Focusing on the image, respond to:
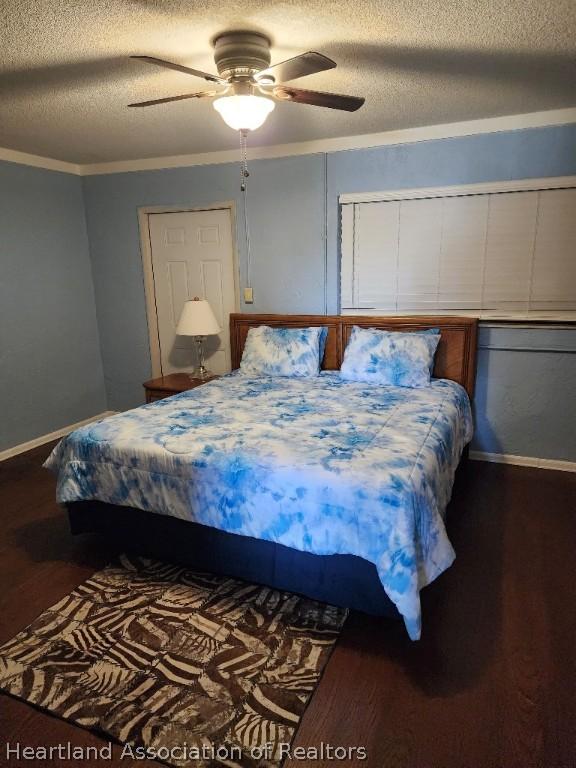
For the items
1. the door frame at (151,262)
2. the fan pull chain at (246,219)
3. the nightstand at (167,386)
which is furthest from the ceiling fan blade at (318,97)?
the nightstand at (167,386)

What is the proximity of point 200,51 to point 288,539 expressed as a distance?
2089 millimetres

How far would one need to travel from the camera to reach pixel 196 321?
370cm

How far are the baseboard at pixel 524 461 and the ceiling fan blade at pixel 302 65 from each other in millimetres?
2732

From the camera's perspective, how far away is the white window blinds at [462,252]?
119 inches

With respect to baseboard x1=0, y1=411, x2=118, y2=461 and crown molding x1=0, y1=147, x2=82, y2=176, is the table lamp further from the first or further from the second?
crown molding x1=0, y1=147, x2=82, y2=176

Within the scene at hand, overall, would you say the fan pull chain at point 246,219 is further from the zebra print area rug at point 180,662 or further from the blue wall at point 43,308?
the zebra print area rug at point 180,662

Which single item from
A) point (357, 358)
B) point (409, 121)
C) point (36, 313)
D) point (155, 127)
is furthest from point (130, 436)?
point (409, 121)

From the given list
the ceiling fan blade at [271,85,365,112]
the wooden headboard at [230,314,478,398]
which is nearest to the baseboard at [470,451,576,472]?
the wooden headboard at [230,314,478,398]

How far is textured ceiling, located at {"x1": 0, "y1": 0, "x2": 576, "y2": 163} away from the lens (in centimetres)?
170

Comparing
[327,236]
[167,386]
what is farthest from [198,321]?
[327,236]

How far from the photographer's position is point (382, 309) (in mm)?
3506

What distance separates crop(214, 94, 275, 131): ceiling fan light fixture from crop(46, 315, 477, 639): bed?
138 centimetres

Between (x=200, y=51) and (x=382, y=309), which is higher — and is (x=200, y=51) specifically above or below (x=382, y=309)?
above

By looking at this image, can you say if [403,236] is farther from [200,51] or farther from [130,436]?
[130,436]
